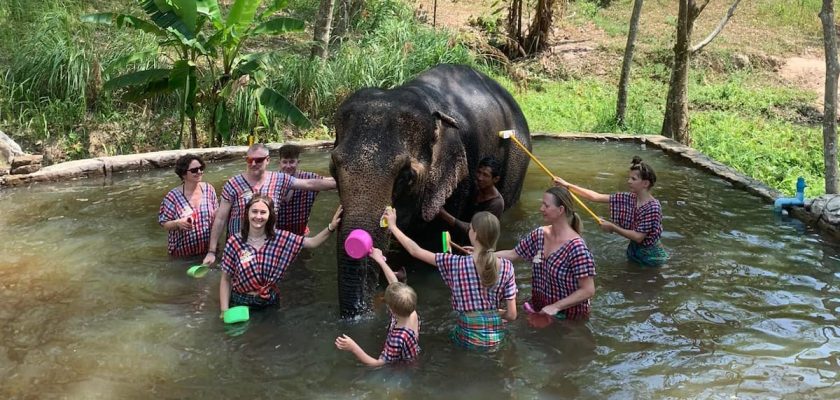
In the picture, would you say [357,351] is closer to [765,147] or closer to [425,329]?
[425,329]

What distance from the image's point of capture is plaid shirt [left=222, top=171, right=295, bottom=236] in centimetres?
621

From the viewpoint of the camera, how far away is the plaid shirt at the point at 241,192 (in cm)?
621

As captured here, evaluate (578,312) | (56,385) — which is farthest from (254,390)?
(578,312)

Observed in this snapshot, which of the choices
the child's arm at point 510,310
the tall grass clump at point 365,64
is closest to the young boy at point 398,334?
the child's arm at point 510,310

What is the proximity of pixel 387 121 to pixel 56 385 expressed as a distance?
2704 mm

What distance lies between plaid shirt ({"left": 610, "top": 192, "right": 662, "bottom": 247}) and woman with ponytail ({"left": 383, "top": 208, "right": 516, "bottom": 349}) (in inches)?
80.8

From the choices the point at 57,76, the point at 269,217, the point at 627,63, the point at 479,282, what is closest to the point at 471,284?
the point at 479,282

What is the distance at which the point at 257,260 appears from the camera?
207 inches

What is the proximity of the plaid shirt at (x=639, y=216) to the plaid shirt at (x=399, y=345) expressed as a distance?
2.71 meters

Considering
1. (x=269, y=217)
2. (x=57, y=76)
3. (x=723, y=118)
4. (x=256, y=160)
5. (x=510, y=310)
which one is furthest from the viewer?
(x=723, y=118)

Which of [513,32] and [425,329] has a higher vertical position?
[513,32]

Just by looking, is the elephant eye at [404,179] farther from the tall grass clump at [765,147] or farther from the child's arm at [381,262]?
the tall grass clump at [765,147]

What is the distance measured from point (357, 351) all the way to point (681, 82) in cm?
961

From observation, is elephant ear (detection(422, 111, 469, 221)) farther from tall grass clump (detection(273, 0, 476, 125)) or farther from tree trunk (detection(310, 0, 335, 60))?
tree trunk (detection(310, 0, 335, 60))
